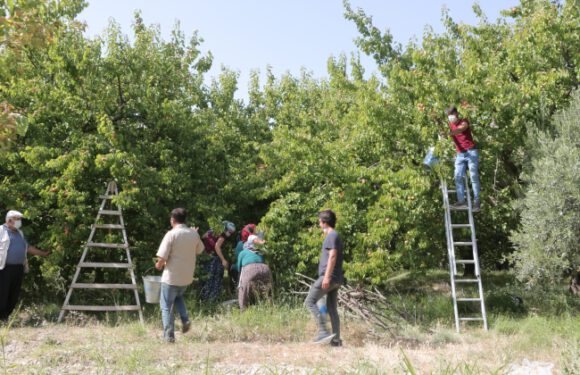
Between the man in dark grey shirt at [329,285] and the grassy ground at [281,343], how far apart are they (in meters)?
0.27

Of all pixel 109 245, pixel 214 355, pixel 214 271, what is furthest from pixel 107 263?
pixel 214 355

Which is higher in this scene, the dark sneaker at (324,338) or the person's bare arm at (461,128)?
the person's bare arm at (461,128)

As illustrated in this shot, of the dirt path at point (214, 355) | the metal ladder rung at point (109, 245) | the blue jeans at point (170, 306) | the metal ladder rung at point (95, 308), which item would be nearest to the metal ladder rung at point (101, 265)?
the metal ladder rung at point (109, 245)

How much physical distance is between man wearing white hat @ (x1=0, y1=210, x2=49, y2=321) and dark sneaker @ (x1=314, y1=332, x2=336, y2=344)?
16.3 ft

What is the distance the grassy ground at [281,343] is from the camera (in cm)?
648

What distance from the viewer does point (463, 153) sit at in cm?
1013

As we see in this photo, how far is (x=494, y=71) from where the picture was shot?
11.2 meters

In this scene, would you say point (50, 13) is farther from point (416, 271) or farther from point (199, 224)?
point (416, 271)

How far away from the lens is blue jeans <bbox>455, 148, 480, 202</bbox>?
33.0 feet

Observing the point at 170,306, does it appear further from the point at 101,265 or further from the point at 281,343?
the point at 101,265

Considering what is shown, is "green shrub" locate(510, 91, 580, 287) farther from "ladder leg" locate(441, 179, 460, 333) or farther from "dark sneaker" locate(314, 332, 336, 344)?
"dark sneaker" locate(314, 332, 336, 344)

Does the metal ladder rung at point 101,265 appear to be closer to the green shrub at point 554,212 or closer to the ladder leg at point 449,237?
the ladder leg at point 449,237

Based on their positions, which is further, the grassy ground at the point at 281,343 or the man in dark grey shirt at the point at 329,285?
the man in dark grey shirt at the point at 329,285

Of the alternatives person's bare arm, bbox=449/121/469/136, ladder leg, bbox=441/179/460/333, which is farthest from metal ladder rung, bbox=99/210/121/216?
person's bare arm, bbox=449/121/469/136
